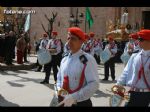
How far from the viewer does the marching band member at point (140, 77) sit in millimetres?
6074

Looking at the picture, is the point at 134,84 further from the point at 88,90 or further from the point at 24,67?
the point at 24,67

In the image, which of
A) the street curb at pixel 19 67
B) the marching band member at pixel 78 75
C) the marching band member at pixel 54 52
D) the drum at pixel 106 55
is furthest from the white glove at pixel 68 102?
the street curb at pixel 19 67

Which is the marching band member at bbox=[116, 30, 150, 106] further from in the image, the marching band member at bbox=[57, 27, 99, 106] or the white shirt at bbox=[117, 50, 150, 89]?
the marching band member at bbox=[57, 27, 99, 106]

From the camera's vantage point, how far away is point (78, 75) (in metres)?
5.23

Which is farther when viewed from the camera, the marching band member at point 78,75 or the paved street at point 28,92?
the paved street at point 28,92

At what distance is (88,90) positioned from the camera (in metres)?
5.14

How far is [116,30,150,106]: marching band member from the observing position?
6074 mm

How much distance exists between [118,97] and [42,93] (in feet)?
22.1

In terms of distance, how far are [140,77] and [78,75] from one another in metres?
1.22

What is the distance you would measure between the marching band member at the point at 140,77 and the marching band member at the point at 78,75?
3.15ft

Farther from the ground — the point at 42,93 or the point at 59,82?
the point at 59,82

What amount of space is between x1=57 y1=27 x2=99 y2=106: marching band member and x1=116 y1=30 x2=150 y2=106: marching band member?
3.15ft

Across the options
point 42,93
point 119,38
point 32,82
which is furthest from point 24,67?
point 119,38

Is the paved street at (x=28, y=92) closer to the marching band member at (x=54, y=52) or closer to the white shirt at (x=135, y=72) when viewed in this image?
the marching band member at (x=54, y=52)
